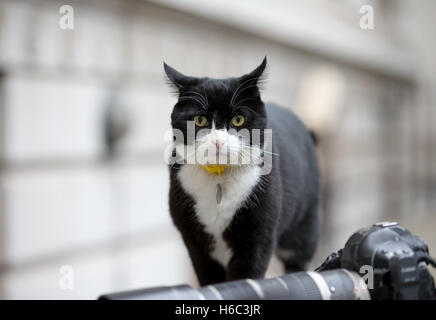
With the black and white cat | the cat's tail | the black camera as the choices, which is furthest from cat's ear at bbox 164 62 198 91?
the cat's tail

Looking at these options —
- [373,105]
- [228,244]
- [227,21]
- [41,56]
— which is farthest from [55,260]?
[373,105]

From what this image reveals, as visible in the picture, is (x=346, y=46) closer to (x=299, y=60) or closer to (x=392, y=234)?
(x=299, y=60)

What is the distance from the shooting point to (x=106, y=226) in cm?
186

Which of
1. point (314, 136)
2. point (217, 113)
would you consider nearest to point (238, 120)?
point (217, 113)

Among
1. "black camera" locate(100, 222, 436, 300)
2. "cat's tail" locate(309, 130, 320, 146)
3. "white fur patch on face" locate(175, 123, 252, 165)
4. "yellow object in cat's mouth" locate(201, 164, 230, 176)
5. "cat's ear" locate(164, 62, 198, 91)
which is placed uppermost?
"cat's ear" locate(164, 62, 198, 91)

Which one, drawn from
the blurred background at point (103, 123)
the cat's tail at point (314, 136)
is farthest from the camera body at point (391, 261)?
the blurred background at point (103, 123)

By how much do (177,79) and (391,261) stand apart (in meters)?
0.24

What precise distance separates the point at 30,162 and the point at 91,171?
0.25 m

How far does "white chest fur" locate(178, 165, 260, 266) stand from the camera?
487 mm

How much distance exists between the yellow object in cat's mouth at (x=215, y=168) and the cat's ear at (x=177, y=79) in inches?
2.9

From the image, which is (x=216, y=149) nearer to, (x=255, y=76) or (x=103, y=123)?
(x=255, y=76)

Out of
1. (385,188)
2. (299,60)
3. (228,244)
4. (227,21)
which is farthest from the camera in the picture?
(385,188)

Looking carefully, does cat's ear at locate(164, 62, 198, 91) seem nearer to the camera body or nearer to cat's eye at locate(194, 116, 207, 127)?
cat's eye at locate(194, 116, 207, 127)

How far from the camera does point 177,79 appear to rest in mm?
454
